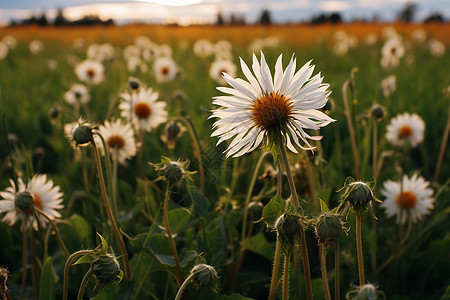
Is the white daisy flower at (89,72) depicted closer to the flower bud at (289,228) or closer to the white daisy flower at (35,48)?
the flower bud at (289,228)

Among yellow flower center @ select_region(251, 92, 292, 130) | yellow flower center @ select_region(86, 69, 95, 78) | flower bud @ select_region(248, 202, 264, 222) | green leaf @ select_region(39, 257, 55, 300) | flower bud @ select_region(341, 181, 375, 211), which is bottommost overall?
green leaf @ select_region(39, 257, 55, 300)

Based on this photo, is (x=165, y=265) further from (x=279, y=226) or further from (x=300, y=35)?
(x=300, y=35)

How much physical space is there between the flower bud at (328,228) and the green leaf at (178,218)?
54cm

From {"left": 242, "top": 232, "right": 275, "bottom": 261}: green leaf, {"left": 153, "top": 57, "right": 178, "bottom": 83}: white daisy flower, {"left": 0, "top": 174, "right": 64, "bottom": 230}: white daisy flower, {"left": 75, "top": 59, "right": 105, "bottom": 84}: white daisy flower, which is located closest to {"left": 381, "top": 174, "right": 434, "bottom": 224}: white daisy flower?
{"left": 242, "top": 232, "right": 275, "bottom": 261}: green leaf

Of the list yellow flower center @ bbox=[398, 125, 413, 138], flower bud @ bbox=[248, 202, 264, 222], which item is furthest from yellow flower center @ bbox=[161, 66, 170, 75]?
flower bud @ bbox=[248, 202, 264, 222]

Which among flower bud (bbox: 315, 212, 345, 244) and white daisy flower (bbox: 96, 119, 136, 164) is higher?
flower bud (bbox: 315, 212, 345, 244)

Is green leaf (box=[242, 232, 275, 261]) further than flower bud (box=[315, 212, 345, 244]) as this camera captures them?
Yes

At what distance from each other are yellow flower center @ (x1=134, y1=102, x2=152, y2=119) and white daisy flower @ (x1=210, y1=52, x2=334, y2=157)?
3.65 feet

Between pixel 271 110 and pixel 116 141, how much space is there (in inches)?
36.8

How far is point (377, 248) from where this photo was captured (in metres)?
1.41

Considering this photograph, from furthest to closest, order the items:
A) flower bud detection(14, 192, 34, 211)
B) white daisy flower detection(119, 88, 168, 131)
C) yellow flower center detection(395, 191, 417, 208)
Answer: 1. white daisy flower detection(119, 88, 168, 131)
2. yellow flower center detection(395, 191, 417, 208)
3. flower bud detection(14, 192, 34, 211)

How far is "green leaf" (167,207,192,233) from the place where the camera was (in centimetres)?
124

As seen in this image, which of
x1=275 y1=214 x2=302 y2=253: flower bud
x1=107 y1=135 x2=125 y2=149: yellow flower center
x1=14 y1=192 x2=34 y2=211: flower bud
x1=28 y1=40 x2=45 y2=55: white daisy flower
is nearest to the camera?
x1=275 y1=214 x2=302 y2=253: flower bud

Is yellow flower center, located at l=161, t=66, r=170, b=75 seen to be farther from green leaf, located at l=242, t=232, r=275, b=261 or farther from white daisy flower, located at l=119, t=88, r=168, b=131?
green leaf, located at l=242, t=232, r=275, b=261
